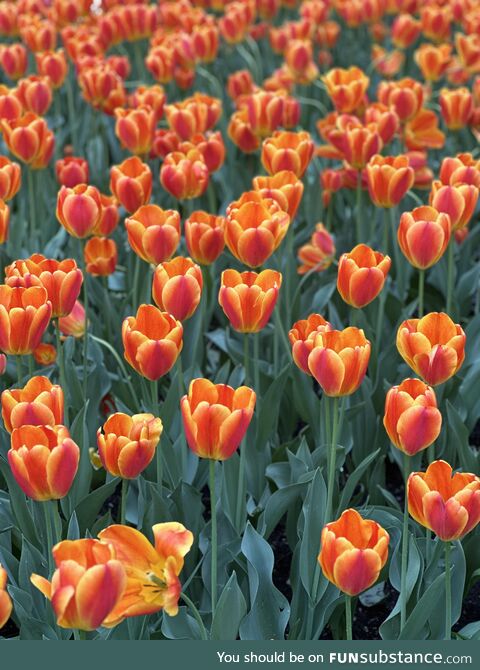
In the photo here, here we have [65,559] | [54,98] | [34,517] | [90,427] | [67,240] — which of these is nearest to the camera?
[65,559]

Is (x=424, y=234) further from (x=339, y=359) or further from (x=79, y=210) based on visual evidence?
(x=79, y=210)

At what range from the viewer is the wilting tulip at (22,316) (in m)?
1.74

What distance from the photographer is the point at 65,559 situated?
1.25m

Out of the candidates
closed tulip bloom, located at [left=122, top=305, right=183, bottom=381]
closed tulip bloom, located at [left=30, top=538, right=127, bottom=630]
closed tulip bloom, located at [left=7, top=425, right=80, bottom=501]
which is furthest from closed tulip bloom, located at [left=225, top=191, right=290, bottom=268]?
closed tulip bloom, located at [left=30, top=538, right=127, bottom=630]

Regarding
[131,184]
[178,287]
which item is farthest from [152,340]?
[131,184]

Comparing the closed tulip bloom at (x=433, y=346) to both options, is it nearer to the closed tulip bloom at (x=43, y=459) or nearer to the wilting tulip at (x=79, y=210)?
the closed tulip bloom at (x=43, y=459)

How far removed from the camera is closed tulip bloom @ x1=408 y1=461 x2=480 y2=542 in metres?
1.44

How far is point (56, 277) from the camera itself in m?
1.86

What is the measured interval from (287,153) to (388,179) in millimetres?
238

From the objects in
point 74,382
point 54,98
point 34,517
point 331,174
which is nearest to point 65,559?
point 34,517

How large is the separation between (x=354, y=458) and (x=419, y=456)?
0.17 meters

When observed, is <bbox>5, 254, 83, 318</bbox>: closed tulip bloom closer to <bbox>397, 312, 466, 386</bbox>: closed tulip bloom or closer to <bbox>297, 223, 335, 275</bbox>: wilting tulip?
<bbox>397, 312, 466, 386</bbox>: closed tulip bloom

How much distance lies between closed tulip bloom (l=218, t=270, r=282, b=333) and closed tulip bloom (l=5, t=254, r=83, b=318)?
268 millimetres

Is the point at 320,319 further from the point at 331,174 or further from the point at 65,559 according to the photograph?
the point at 331,174
